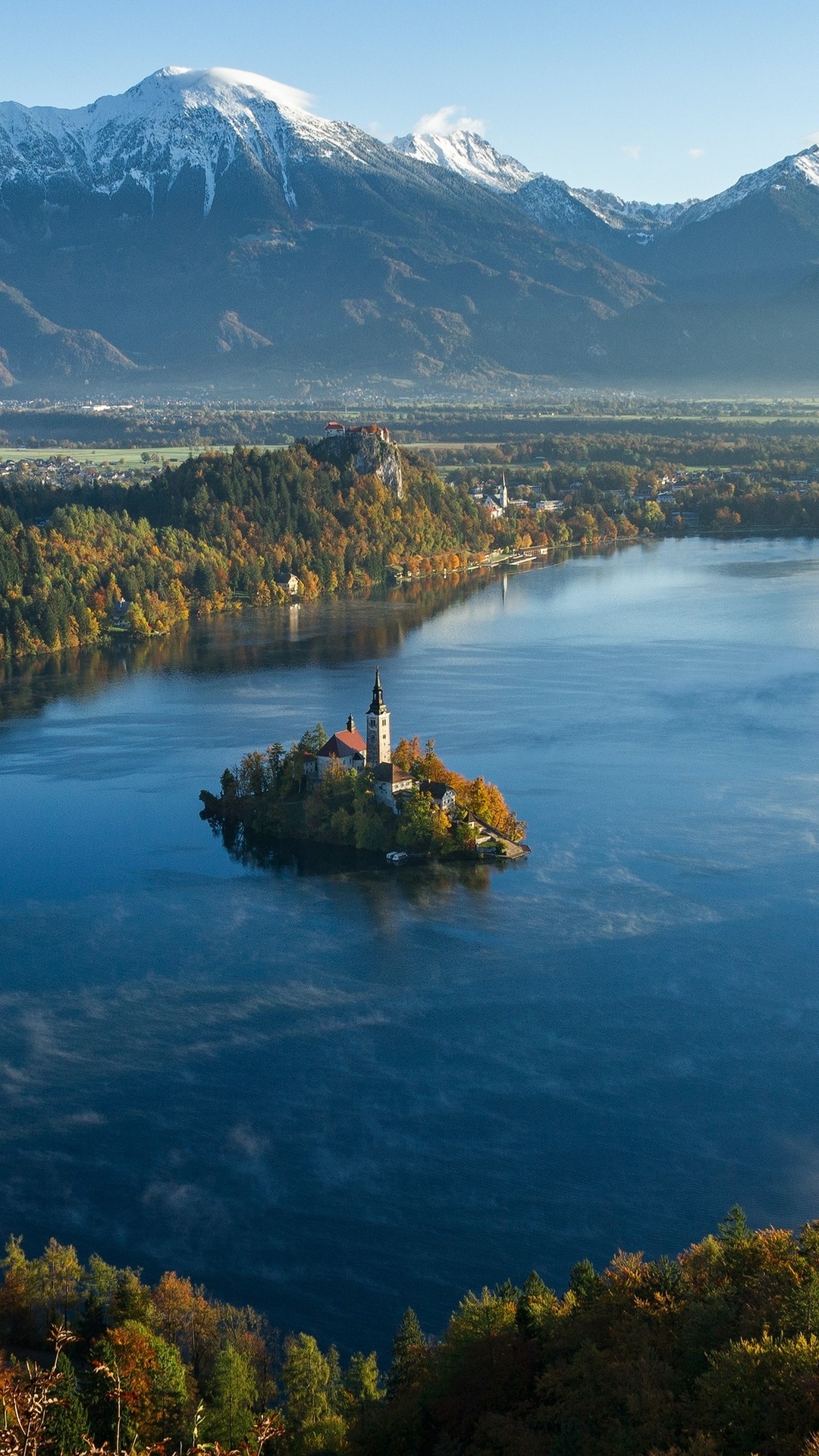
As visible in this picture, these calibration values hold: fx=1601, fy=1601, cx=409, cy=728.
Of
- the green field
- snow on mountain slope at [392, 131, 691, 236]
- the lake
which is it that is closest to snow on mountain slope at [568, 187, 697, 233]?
snow on mountain slope at [392, 131, 691, 236]

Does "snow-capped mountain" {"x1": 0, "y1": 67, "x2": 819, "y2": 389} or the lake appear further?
"snow-capped mountain" {"x1": 0, "y1": 67, "x2": 819, "y2": 389}

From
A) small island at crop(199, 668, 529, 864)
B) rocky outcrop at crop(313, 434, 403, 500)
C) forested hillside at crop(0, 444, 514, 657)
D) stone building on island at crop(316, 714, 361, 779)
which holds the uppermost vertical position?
rocky outcrop at crop(313, 434, 403, 500)

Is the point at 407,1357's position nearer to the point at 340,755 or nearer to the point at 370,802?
the point at 370,802

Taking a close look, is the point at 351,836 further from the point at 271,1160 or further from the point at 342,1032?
the point at 271,1160

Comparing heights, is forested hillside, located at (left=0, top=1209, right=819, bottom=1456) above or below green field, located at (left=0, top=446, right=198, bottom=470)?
below

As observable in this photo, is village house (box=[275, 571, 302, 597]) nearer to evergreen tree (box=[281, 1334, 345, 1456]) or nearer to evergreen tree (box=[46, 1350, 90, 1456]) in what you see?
evergreen tree (box=[281, 1334, 345, 1456])

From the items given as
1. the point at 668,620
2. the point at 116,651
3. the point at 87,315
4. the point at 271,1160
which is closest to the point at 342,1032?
the point at 271,1160
